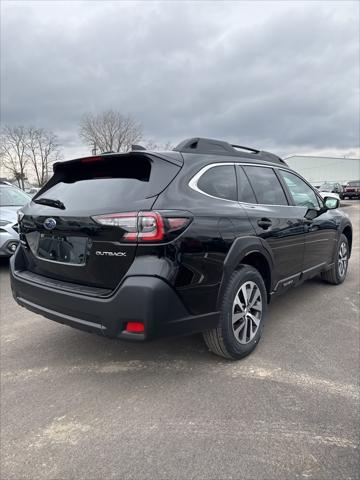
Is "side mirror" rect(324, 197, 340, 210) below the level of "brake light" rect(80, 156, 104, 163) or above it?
below

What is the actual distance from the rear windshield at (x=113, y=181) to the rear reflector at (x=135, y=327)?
808 mm

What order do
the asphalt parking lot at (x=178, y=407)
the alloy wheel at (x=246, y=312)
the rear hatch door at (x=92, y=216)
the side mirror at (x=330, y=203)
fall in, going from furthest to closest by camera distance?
1. the side mirror at (x=330, y=203)
2. the alloy wheel at (x=246, y=312)
3. the rear hatch door at (x=92, y=216)
4. the asphalt parking lot at (x=178, y=407)

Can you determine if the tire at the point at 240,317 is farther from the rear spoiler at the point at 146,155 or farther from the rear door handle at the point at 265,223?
the rear spoiler at the point at 146,155

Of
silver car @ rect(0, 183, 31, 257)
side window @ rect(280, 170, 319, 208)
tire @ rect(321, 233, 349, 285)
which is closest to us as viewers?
side window @ rect(280, 170, 319, 208)

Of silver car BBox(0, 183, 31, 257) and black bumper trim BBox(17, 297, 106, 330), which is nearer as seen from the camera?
black bumper trim BBox(17, 297, 106, 330)

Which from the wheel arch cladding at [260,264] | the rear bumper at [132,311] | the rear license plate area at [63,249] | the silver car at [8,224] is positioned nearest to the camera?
the rear bumper at [132,311]

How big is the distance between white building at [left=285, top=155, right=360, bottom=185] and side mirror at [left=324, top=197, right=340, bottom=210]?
66.9 m

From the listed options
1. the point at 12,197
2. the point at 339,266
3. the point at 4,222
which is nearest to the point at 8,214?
the point at 4,222

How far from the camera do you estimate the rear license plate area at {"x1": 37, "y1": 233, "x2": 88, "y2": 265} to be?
2620 mm

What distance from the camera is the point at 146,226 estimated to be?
7.79 ft

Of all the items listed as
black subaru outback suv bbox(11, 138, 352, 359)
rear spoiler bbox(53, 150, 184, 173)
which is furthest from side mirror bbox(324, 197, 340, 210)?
rear spoiler bbox(53, 150, 184, 173)

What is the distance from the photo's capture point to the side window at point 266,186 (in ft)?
11.6

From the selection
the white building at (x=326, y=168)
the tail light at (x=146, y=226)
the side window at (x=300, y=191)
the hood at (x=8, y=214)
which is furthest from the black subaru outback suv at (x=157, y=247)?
the white building at (x=326, y=168)

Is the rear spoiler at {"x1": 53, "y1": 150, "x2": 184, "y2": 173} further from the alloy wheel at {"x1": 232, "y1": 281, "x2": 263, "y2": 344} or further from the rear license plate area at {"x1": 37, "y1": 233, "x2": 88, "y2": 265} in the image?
the alloy wheel at {"x1": 232, "y1": 281, "x2": 263, "y2": 344}
